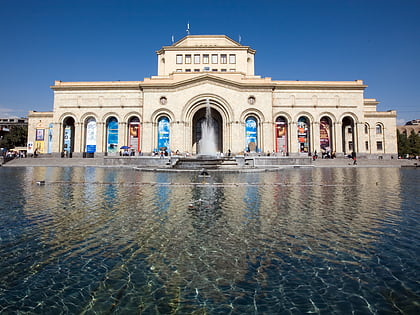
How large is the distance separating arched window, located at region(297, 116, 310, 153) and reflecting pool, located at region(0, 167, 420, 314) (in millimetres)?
32855

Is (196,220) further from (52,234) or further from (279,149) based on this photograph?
(279,149)

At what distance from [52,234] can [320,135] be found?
38.7 metres

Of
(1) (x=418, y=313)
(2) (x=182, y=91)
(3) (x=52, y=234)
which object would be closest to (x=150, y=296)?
(1) (x=418, y=313)

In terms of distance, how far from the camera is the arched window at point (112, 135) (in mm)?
37188

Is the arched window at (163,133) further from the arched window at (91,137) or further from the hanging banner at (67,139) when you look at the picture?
the hanging banner at (67,139)

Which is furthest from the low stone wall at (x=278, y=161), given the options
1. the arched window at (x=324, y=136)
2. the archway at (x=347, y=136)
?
the archway at (x=347, y=136)

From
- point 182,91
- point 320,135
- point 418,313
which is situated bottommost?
point 418,313

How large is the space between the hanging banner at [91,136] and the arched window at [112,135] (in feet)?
6.49

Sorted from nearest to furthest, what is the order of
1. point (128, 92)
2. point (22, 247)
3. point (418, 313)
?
point (418, 313) → point (22, 247) → point (128, 92)

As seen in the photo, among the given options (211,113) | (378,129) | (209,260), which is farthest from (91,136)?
(378,129)

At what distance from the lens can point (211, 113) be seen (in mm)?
38062

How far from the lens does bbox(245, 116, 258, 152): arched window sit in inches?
1398

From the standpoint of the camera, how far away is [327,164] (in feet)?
93.2

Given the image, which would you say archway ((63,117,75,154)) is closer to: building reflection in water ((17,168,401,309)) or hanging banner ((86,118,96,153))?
hanging banner ((86,118,96,153))
